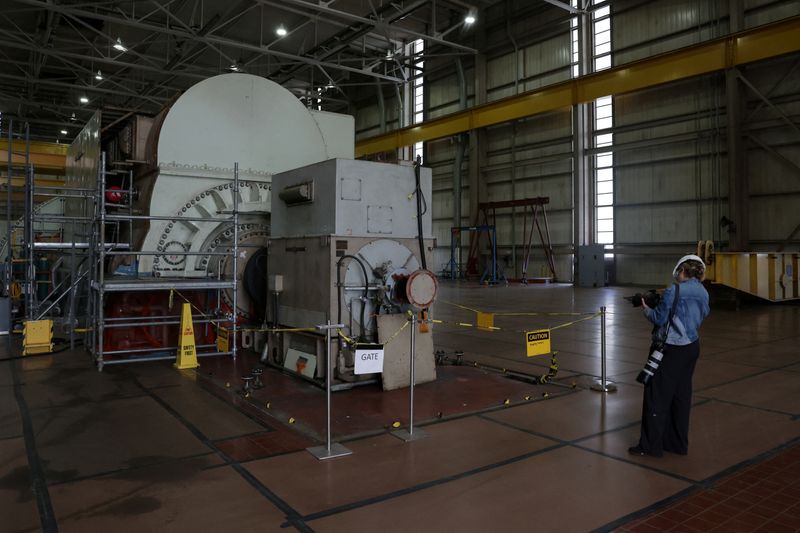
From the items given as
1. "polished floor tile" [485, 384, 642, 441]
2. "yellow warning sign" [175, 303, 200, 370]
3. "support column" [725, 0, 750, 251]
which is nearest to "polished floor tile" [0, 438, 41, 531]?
"yellow warning sign" [175, 303, 200, 370]

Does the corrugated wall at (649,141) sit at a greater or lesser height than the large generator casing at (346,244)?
greater

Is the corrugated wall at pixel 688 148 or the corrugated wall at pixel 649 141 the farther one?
the corrugated wall at pixel 649 141

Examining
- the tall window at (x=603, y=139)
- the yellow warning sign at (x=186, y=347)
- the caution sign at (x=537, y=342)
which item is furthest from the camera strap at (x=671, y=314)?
the tall window at (x=603, y=139)

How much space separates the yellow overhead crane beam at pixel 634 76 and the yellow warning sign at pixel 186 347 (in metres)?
15.9

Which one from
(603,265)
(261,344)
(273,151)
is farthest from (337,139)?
(603,265)

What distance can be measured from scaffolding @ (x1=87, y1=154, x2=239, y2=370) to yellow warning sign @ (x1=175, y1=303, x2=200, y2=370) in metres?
0.18

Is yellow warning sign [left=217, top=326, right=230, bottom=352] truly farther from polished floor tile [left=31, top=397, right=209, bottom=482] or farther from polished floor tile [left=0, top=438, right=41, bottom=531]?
polished floor tile [left=0, top=438, right=41, bottom=531]

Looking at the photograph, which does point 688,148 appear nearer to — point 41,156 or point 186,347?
point 186,347

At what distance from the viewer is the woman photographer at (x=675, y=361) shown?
3.64m

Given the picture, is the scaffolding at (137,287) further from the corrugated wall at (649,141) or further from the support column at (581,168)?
the support column at (581,168)

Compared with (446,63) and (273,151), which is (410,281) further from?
(446,63)

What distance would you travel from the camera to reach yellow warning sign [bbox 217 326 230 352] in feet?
23.4

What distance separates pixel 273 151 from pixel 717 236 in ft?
47.9

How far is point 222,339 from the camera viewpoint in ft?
23.6
